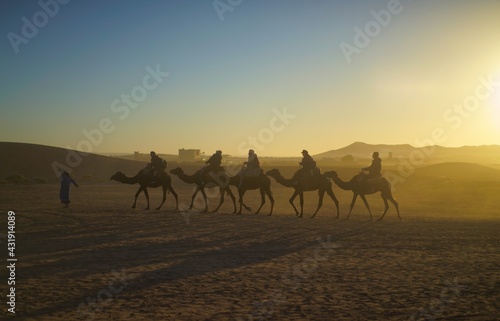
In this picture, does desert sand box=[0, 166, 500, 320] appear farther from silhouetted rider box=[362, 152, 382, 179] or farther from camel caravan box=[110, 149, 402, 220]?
silhouetted rider box=[362, 152, 382, 179]

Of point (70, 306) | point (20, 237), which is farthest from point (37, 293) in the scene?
point (20, 237)

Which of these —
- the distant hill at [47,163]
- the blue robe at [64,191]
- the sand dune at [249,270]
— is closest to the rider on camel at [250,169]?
the sand dune at [249,270]

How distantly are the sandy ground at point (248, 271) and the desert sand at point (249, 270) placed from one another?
3 centimetres

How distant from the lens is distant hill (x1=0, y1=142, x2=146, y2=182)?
209 ft

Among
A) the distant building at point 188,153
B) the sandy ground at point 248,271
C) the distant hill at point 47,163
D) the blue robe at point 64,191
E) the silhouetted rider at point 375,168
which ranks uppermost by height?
the distant building at point 188,153

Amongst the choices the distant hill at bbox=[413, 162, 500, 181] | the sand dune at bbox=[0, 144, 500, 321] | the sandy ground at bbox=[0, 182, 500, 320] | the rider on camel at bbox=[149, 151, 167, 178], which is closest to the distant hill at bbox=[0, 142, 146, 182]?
the rider on camel at bbox=[149, 151, 167, 178]

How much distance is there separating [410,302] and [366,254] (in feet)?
13.6

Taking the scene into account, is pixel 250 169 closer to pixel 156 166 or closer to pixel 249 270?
pixel 156 166

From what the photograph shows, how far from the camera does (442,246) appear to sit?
13031 mm

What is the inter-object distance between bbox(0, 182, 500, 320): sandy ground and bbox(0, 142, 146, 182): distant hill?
164ft

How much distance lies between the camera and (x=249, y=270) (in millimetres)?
9633

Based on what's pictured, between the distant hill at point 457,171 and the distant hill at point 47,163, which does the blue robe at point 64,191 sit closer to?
the distant hill at point 47,163

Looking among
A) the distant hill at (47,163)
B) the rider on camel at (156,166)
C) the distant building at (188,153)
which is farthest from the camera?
the distant building at (188,153)

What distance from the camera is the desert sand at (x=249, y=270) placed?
7.01 m
